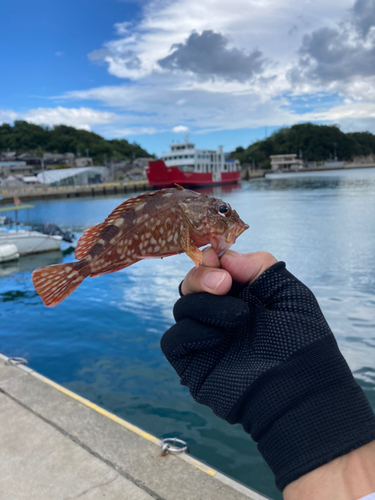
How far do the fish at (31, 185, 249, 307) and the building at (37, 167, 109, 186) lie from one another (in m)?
109

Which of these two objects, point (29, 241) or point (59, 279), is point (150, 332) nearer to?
point (59, 279)

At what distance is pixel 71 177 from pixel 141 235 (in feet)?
393

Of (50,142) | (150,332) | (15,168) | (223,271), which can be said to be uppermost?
(50,142)

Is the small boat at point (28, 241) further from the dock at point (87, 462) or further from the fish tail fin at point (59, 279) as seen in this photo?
the fish tail fin at point (59, 279)

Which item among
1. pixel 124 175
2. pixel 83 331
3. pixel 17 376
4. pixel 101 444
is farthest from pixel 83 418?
pixel 124 175

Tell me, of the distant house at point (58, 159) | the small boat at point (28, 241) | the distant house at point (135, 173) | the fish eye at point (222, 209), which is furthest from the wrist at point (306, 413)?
the distant house at point (58, 159)

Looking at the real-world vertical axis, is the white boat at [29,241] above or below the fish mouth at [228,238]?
below

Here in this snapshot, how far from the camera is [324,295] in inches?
639

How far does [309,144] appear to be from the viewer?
161m

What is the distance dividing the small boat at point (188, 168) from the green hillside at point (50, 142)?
87.2m

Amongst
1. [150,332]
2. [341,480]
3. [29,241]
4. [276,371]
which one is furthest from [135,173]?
[341,480]

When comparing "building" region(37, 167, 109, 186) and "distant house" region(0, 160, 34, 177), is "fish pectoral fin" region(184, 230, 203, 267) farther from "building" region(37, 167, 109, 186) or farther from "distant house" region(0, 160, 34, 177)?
"distant house" region(0, 160, 34, 177)

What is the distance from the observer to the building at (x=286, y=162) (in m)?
162

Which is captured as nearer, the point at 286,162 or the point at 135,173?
the point at 135,173
